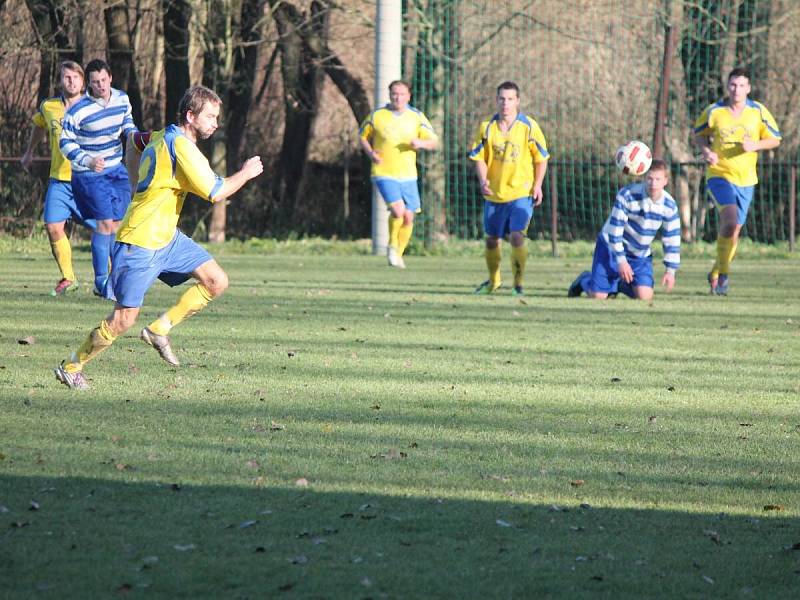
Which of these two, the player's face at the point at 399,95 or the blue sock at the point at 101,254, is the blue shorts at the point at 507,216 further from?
the blue sock at the point at 101,254

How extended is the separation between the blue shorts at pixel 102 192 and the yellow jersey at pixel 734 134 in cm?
583

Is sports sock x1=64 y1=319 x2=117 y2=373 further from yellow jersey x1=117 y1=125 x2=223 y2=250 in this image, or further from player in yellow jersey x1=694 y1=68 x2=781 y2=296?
player in yellow jersey x1=694 y1=68 x2=781 y2=296

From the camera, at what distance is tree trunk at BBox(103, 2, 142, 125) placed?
2364cm

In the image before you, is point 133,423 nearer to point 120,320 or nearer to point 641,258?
point 120,320

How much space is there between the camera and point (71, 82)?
456 inches

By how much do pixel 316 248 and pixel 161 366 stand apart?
13.2 meters

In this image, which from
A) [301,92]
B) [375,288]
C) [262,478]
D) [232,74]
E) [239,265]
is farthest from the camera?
[301,92]

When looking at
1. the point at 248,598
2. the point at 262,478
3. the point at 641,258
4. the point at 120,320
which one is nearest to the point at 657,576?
the point at 248,598

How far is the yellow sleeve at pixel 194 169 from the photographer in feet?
23.4

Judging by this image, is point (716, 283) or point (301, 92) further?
point (301, 92)

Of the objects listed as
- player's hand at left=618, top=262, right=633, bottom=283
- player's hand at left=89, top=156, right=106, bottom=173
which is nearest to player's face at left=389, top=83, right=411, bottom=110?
player's hand at left=618, top=262, right=633, bottom=283

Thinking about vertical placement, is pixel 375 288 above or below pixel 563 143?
below

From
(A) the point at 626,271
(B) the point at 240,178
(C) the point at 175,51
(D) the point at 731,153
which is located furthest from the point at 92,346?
(C) the point at 175,51

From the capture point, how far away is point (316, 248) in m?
21.1
